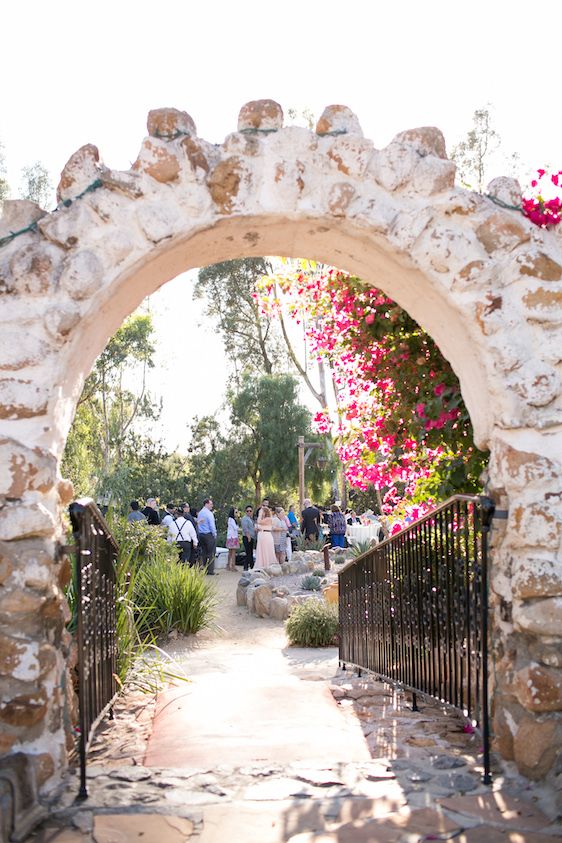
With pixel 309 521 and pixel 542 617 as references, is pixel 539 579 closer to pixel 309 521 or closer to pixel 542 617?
pixel 542 617

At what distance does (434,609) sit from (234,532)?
38.6 ft

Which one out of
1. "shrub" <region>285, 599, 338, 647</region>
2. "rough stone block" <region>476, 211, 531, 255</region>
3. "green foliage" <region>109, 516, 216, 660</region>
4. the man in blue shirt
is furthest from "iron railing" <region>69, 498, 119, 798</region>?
the man in blue shirt

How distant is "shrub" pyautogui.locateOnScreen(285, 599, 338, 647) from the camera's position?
27.2ft

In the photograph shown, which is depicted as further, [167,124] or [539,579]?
[167,124]

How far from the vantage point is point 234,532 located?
15469mm

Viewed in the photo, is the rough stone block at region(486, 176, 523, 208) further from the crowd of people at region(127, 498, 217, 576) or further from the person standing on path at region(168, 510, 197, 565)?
the person standing on path at region(168, 510, 197, 565)

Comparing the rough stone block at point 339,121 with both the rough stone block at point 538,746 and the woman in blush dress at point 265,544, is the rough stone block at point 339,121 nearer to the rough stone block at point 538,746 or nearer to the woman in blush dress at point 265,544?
the rough stone block at point 538,746

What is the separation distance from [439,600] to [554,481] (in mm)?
952

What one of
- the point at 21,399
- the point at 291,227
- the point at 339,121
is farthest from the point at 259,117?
the point at 21,399

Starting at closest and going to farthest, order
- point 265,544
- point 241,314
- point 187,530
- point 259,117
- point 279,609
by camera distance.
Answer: point 259,117 < point 279,609 < point 187,530 < point 265,544 < point 241,314

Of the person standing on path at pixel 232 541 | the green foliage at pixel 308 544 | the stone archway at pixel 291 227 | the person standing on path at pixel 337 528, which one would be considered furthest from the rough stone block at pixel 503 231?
the green foliage at pixel 308 544

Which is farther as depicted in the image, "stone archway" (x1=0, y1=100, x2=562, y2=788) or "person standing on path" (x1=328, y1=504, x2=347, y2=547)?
"person standing on path" (x1=328, y1=504, x2=347, y2=547)

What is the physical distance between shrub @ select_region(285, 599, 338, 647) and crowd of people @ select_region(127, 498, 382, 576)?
246 cm

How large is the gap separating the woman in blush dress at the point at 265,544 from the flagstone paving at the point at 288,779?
9242 mm
